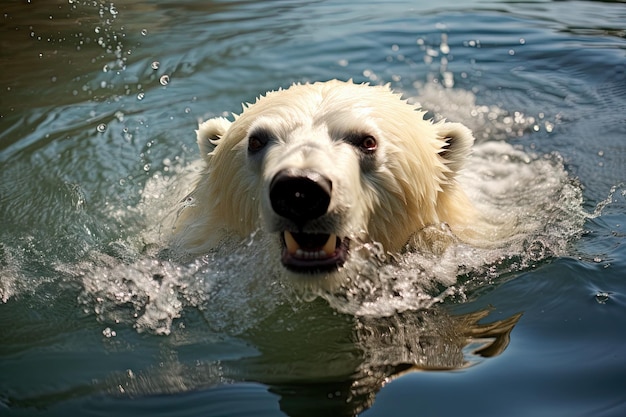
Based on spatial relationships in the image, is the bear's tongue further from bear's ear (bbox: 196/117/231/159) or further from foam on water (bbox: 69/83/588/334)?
bear's ear (bbox: 196/117/231/159)

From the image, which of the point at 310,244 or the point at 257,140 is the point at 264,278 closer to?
the point at 310,244

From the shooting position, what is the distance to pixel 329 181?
368 centimetres

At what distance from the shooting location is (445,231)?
15.6 ft

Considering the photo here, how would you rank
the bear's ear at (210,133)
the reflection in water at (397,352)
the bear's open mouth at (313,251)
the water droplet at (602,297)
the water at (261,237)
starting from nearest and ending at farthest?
the reflection in water at (397,352)
the water at (261,237)
the bear's open mouth at (313,251)
the water droplet at (602,297)
the bear's ear at (210,133)

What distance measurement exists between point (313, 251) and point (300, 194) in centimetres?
46

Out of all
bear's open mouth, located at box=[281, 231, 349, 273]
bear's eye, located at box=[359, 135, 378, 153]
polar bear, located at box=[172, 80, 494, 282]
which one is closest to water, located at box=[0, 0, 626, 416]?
polar bear, located at box=[172, 80, 494, 282]

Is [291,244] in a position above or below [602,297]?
above

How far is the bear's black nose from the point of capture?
11.6ft

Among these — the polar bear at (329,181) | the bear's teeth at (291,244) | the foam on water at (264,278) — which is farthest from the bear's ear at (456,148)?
the bear's teeth at (291,244)

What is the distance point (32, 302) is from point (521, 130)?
514 cm

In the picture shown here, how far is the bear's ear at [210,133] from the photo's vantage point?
514 cm

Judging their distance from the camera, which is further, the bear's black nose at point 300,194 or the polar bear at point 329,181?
the polar bear at point 329,181

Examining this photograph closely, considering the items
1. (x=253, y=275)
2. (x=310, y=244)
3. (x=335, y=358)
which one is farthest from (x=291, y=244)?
(x=253, y=275)

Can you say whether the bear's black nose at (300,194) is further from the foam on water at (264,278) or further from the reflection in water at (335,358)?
the reflection in water at (335,358)
